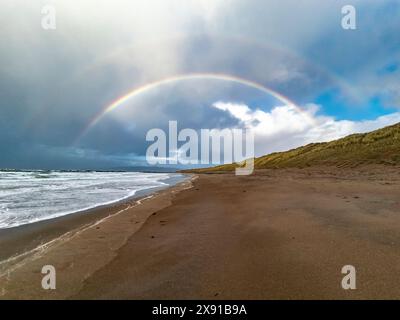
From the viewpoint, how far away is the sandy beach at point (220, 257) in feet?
13.5

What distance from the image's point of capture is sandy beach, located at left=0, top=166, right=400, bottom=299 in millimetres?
4105

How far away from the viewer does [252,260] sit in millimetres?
5172

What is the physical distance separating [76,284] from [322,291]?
3925 mm

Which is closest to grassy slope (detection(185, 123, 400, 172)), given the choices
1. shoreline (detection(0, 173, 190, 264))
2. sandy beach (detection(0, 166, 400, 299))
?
sandy beach (detection(0, 166, 400, 299))

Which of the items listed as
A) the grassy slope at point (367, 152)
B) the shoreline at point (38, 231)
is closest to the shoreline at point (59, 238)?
the shoreline at point (38, 231)

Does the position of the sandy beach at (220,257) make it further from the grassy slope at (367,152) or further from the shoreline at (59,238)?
the grassy slope at (367,152)

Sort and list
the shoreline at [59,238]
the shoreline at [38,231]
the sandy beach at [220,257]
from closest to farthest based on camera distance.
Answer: the sandy beach at [220,257], the shoreline at [59,238], the shoreline at [38,231]

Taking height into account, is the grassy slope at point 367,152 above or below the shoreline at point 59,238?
above

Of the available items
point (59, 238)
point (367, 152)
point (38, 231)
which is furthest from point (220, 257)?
point (367, 152)

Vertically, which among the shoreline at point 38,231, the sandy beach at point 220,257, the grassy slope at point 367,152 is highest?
the grassy slope at point 367,152

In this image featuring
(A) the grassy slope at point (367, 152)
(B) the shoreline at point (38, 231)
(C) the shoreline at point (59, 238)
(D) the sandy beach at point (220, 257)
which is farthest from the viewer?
(A) the grassy slope at point (367, 152)

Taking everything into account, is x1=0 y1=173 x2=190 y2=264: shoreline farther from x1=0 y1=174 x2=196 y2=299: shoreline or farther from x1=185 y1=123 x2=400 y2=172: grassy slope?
x1=185 y1=123 x2=400 y2=172: grassy slope

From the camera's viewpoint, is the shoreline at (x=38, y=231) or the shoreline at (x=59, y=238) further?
the shoreline at (x=38, y=231)
